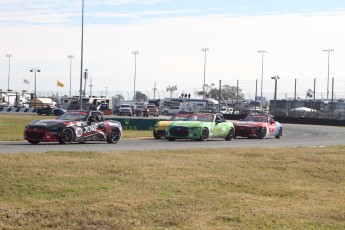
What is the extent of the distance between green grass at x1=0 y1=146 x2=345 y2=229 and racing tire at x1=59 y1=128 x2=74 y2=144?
6.43 m

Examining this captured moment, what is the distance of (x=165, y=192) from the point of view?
11.2 metres

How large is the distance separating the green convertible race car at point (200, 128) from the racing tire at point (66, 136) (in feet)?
17.6

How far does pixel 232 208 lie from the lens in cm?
1034

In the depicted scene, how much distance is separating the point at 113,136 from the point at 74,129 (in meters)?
1.94

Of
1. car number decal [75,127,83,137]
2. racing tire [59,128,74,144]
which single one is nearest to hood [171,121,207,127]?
car number decal [75,127,83,137]

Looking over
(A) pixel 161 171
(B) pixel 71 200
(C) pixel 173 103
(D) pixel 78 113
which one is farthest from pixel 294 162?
(C) pixel 173 103

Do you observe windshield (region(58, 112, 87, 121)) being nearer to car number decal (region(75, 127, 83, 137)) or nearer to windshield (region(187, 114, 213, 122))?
car number decal (region(75, 127, 83, 137))

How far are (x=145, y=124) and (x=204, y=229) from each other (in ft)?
96.3

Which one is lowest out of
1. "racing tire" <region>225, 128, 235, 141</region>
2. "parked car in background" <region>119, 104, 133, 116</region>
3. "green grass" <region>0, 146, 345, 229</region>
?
"green grass" <region>0, 146, 345, 229</region>

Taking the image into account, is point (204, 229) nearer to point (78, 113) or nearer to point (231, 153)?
point (231, 153)

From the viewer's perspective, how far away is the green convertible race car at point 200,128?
26891 mm

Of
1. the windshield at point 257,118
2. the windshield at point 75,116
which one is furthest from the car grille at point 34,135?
the windshield at point 257,118

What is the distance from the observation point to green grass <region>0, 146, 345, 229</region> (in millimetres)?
9375

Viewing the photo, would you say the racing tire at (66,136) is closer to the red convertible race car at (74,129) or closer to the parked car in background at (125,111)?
the red convertible race car at (74,129)
